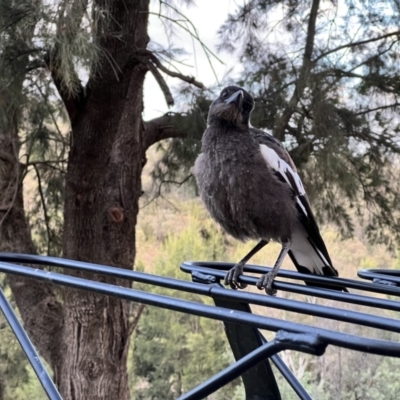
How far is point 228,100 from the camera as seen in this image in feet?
3.84

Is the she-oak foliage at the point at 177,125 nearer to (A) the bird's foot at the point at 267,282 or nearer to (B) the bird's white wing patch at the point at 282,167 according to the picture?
(B) the bird's white wing patch at the point at 282,167

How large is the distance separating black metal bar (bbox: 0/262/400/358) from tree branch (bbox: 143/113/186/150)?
2.01 meters

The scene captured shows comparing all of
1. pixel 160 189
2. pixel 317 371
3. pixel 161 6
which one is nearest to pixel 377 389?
pixel 317 371

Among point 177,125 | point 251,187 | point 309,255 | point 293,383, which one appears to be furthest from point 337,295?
point 177,125

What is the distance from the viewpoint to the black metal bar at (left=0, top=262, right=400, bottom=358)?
13.5 inches

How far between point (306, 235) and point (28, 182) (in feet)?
7.58

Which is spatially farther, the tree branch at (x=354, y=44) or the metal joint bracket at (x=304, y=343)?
the tree branch at (x=354, y=44)

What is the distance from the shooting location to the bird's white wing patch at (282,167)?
1111mm

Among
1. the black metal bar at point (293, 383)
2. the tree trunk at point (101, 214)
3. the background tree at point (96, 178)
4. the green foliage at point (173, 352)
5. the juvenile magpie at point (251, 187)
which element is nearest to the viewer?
the black metal bar at point (293, 383)

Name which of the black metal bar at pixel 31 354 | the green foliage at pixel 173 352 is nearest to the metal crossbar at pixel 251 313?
the black metal bar at pixel 31 354

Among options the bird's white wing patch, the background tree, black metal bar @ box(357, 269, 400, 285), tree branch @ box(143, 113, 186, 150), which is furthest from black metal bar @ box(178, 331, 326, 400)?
tree branch @ box(143, 113, 186, 150)

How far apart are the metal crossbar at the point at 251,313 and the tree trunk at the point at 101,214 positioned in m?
1.58

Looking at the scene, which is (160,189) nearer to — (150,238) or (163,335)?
(150,238)

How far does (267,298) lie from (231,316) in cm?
6
